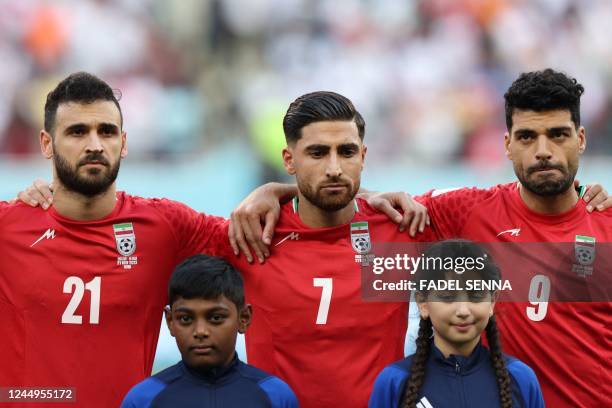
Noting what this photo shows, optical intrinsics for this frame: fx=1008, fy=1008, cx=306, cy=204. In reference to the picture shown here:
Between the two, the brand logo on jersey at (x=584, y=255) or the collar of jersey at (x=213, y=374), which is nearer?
the collar of jersey at (x=213, y=374)

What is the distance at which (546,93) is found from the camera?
445cm

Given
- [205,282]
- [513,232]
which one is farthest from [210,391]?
[513,232]

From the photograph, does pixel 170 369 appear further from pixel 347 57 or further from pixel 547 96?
pixel 347 57

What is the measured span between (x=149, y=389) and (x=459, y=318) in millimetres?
1253

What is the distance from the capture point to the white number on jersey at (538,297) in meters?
4.35

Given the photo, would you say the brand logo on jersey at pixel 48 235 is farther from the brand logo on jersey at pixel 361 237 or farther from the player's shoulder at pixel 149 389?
the brand logo on jersey at pixel 361 237

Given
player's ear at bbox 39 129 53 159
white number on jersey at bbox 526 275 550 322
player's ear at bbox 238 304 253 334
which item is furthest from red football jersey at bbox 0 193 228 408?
white number on jersey at bbox 526 275 550 322

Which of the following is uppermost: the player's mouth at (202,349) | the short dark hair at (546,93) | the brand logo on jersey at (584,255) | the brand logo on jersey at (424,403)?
the short dark hair at (546,93)

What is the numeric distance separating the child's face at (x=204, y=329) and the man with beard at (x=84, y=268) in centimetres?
45

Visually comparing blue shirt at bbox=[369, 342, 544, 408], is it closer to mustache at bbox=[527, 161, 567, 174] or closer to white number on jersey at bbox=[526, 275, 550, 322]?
white number on jersey at bbox=[526, 275, 550, 322]

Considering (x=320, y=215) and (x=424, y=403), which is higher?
(x=320, y=215)

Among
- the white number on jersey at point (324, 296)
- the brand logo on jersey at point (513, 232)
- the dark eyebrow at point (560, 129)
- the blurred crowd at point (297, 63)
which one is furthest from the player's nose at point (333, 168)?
the blurred crowd at point (297, 63)

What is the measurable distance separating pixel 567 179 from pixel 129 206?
1.97m

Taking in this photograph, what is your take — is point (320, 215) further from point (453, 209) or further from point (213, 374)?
Answer: point (213, 374)
